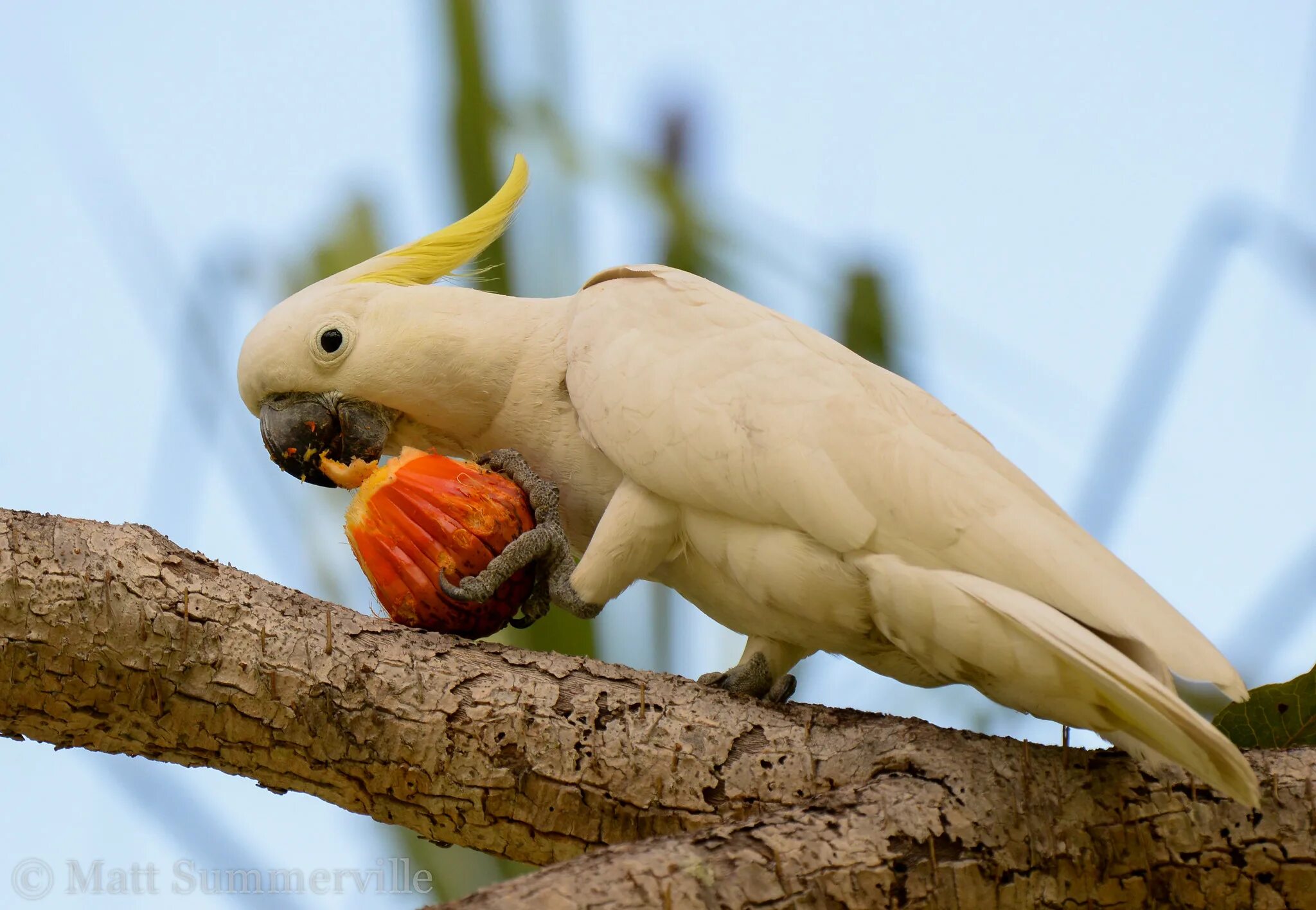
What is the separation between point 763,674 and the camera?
95.2 inches

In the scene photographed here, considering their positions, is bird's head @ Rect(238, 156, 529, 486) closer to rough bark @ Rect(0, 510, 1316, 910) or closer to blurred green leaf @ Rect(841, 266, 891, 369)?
rough bark @ Rect(0, 510, 1316, 910)

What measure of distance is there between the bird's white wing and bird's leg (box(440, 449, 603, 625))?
0.61ft

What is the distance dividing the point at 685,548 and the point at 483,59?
5.95ft

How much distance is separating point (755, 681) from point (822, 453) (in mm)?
567

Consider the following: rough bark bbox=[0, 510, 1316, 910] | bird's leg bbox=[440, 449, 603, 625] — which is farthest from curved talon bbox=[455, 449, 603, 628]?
rough bark bbox=[0, 510, 1316, 910]

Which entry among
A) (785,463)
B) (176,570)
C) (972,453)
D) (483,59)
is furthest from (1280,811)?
(483,59)

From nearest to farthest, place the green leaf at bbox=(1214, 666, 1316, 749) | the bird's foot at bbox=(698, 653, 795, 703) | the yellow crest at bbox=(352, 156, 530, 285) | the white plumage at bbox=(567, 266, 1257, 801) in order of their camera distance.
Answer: the white plumage at bbox=(567, 266, 1257, 801), the green leaf at bbox=(1214, 666, 1316, 749), the bird's foot at bbox=(698, 653, 795, 703), the yellow crest at bbox=(352, 156, 530, 285)

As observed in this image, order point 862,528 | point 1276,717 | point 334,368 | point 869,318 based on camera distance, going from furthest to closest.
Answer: point 869,318 < point 334,368 < point 1276,717 < point 862,528

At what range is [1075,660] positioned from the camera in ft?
5.71

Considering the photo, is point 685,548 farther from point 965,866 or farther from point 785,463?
point 965,866

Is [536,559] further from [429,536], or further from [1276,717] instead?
[1276,717]

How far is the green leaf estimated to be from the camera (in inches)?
83.8

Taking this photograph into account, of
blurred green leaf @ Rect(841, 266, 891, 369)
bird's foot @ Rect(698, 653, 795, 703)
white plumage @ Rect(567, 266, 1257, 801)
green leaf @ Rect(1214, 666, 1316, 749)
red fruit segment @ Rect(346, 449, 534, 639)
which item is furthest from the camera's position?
blurred green leaf @ Rect(841, 266, 891, 369)

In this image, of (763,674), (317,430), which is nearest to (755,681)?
(763,674)
